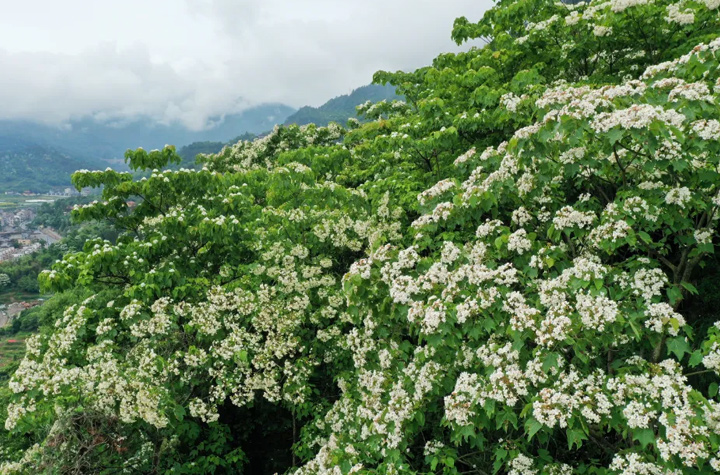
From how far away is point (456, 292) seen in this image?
17.1ft

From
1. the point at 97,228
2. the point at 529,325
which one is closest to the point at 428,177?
the point at 529,325

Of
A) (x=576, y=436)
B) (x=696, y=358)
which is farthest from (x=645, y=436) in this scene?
(x=696, y=358)

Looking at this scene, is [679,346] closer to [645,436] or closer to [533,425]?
[645,436]

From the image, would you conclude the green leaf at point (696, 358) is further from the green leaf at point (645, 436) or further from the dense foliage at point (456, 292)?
the green leaf at point (645, 436)

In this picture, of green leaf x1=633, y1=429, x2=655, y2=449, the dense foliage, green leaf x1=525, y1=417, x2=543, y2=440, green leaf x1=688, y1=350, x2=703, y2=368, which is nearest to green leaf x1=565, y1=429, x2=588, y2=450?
the dense foliage

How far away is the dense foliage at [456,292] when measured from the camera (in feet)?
14.9

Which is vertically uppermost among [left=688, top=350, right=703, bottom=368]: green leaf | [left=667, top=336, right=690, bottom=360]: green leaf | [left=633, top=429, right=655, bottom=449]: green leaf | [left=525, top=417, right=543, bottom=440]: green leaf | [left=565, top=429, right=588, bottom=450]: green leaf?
[left=667, top=336, right=690, bottom=360]: green leaf

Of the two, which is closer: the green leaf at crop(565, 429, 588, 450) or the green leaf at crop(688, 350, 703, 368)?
the green leaf at crop(565, 429, 588, 450)

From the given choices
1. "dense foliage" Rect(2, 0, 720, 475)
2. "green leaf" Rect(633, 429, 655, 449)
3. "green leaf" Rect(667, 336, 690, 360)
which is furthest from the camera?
"dense foliage" Rect(2, 0, 720, 475)

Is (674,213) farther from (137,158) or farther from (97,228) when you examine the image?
(97,228)

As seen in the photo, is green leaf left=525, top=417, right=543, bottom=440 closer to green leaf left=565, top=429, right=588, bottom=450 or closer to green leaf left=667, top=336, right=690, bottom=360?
green leaf left=565, top=429, right=588, bottom=450

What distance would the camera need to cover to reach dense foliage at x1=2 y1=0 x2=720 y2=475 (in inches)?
179

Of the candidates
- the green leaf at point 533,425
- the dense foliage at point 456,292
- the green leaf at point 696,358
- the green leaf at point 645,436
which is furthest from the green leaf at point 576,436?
the green leaf at point 696,358

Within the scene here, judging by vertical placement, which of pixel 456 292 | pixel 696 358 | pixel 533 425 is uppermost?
pixel 456 292
